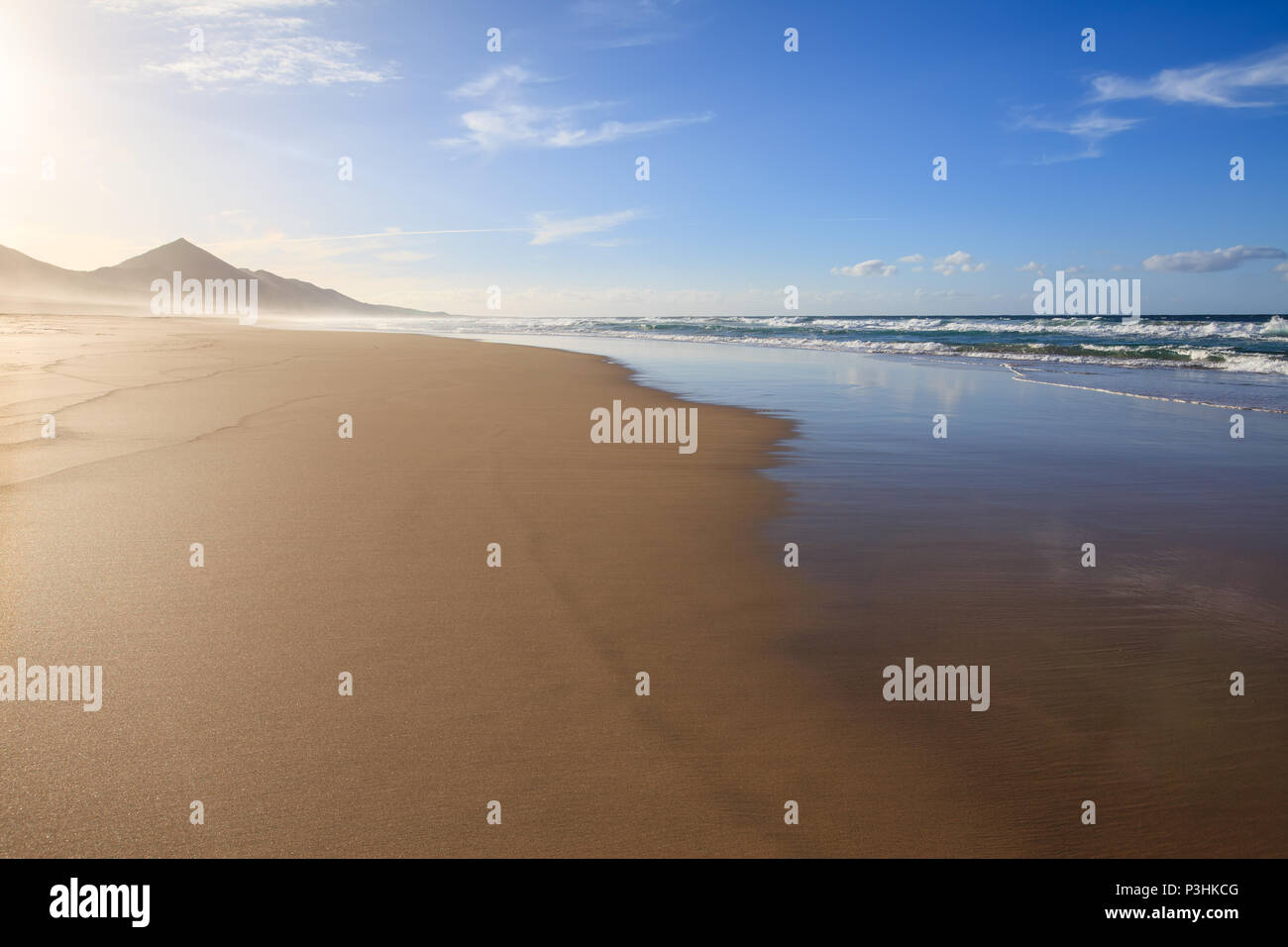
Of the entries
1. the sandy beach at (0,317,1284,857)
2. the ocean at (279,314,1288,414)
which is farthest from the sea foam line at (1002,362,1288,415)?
the sandy beach at (0,317,1284,857)

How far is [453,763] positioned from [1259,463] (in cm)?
1030

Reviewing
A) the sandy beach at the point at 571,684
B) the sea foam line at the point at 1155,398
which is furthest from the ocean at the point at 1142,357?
the sandy beach at the point at 571,684

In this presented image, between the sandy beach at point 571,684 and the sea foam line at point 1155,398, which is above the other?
the sea foam line at point 1155,398

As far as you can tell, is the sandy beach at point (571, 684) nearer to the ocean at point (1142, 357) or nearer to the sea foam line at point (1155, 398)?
the sea foam line at point (1155, 398)

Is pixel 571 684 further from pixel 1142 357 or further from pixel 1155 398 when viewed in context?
pixel 1142 357

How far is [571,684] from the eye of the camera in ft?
11.9

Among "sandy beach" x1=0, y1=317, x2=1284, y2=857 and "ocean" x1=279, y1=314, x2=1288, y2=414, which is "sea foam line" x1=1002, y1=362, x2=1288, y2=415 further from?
"sandy beach" x1=0, y1=317, x2=1284, y2=857

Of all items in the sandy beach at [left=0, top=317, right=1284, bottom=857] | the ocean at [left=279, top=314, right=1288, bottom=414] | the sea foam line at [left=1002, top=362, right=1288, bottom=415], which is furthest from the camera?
the ocean at [left=279, top=314, right=1288, bottom=414]

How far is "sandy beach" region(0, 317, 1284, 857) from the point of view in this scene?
2711 mm

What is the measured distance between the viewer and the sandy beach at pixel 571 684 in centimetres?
271

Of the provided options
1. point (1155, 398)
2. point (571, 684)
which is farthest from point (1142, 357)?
point (571, 684)

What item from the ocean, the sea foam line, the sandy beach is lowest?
the sandy beach
